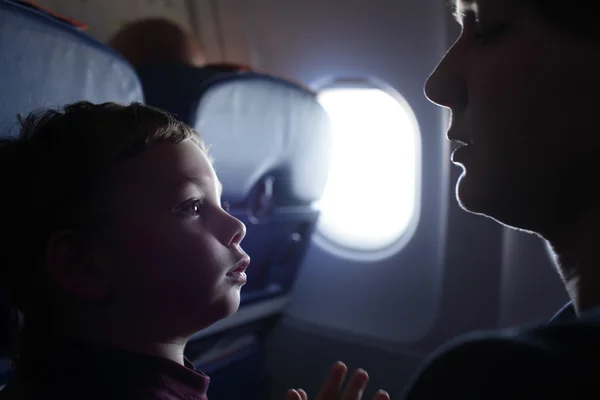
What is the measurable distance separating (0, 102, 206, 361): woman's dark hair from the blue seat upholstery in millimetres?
310

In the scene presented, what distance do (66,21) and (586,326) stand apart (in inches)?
33.9

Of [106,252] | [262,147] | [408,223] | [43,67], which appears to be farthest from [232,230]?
[408,223]

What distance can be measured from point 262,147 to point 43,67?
1.71ft

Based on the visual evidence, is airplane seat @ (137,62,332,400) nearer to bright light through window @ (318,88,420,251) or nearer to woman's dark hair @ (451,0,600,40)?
bright light through window @ (318,88,420,251)

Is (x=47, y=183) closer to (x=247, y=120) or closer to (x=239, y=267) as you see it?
(x=239, y=267)

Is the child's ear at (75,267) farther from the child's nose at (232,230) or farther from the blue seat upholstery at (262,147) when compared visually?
the blue seat upholstery at (262,147)

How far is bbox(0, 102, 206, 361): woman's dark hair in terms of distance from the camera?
77 centimetres

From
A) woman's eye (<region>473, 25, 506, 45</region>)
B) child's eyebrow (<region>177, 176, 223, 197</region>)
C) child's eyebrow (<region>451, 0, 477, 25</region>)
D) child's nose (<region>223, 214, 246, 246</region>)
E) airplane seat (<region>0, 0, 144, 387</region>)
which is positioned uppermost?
child's eyebrow (<region>451, 0, 477, 25</region>)

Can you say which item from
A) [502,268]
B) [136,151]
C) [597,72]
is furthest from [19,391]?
[502,268]

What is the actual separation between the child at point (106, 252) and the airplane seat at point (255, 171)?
11.6 inches

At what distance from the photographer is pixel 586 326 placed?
1.33 feet

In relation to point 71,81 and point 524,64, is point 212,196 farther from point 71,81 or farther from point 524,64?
point 524,64

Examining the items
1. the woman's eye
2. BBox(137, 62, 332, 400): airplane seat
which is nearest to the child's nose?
BBox(137, 62, 332, 400): airplane seat

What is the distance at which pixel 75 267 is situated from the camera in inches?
30.0
